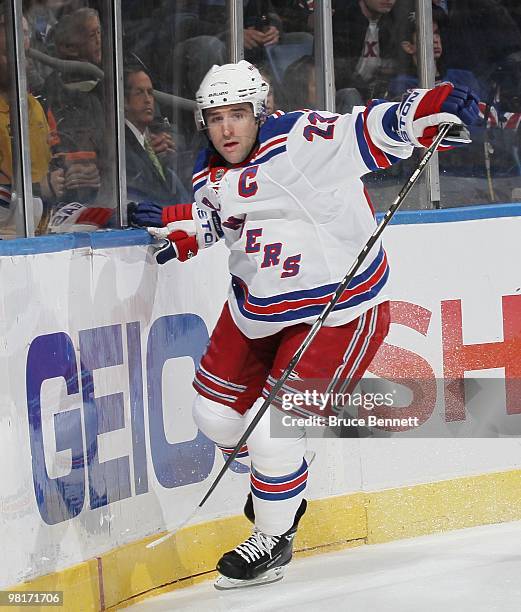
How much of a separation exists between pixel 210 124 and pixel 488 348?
4.76 feet

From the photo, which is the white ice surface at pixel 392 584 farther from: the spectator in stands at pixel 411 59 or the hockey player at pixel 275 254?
the spectator in stands at pixel 411 59

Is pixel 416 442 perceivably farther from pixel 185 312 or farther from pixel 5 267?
pixel 5 267

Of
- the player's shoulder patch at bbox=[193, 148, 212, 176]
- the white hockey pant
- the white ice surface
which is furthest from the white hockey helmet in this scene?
the white ice surface

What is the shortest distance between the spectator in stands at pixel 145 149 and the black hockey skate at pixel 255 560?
997mm

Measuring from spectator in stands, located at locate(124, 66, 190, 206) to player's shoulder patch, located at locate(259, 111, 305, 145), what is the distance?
559 mm

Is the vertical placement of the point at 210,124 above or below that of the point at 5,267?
above

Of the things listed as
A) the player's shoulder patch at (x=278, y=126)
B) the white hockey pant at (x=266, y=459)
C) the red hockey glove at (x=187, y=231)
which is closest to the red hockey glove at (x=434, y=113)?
the player's shoulder patch at (x=278, y=126)

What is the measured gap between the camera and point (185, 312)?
3654mm

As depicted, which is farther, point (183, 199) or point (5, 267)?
point (183, 199)

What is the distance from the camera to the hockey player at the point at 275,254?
3209mm

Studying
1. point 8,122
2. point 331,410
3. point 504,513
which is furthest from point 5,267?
point 504,513

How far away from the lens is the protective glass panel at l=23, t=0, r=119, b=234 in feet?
11.0

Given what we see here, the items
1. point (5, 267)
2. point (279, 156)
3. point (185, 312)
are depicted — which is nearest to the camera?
point (5, 267)

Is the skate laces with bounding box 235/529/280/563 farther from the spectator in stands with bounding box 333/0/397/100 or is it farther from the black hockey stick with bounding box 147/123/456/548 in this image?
the spectator in stands with bounding box 333/0/397/100
